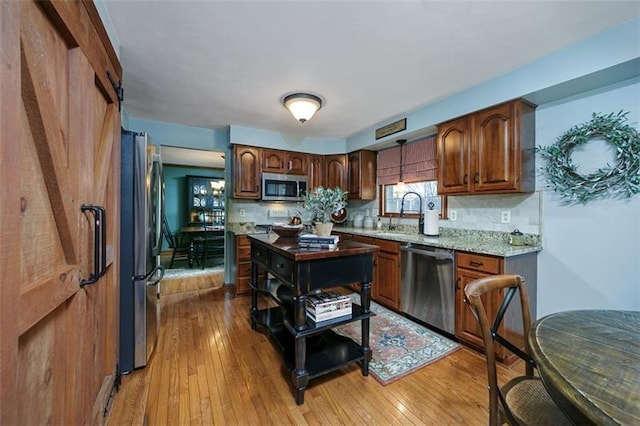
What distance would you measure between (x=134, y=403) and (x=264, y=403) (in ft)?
2.65

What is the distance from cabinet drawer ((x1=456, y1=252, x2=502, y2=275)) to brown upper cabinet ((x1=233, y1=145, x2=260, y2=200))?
2881mm

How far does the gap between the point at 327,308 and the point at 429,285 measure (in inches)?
52.3

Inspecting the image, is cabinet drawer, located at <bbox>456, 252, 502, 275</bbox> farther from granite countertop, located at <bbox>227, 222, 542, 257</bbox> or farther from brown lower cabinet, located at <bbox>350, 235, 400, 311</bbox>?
brown lower cabinet, located at <bbox>350, 235, 400, 311</bbox>

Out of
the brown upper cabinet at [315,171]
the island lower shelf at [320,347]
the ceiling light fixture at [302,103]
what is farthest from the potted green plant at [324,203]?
the brown upper cabinet at [315,171]

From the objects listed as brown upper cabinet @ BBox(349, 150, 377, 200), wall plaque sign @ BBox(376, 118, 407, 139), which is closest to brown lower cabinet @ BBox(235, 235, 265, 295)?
brown upper cabinet @ BBox(349, 150, 377, 200)

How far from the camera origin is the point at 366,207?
14.8ft

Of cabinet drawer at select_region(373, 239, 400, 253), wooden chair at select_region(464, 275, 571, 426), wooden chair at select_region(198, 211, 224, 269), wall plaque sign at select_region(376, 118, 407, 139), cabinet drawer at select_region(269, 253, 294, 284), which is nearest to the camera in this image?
wooden chair at select_region(464, 275, 571, 426)

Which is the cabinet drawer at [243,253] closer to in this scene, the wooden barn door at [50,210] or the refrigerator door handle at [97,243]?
the wooden barn door at [50,210]

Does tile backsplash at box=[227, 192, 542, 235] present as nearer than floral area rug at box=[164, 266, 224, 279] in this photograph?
Yes

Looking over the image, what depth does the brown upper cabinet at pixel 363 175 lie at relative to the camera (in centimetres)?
421

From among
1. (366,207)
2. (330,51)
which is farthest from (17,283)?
(366,207)

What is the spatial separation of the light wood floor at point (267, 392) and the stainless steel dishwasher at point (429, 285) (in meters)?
0.38

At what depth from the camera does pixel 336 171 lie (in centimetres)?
452

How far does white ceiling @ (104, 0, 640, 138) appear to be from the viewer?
1573 millimetres
